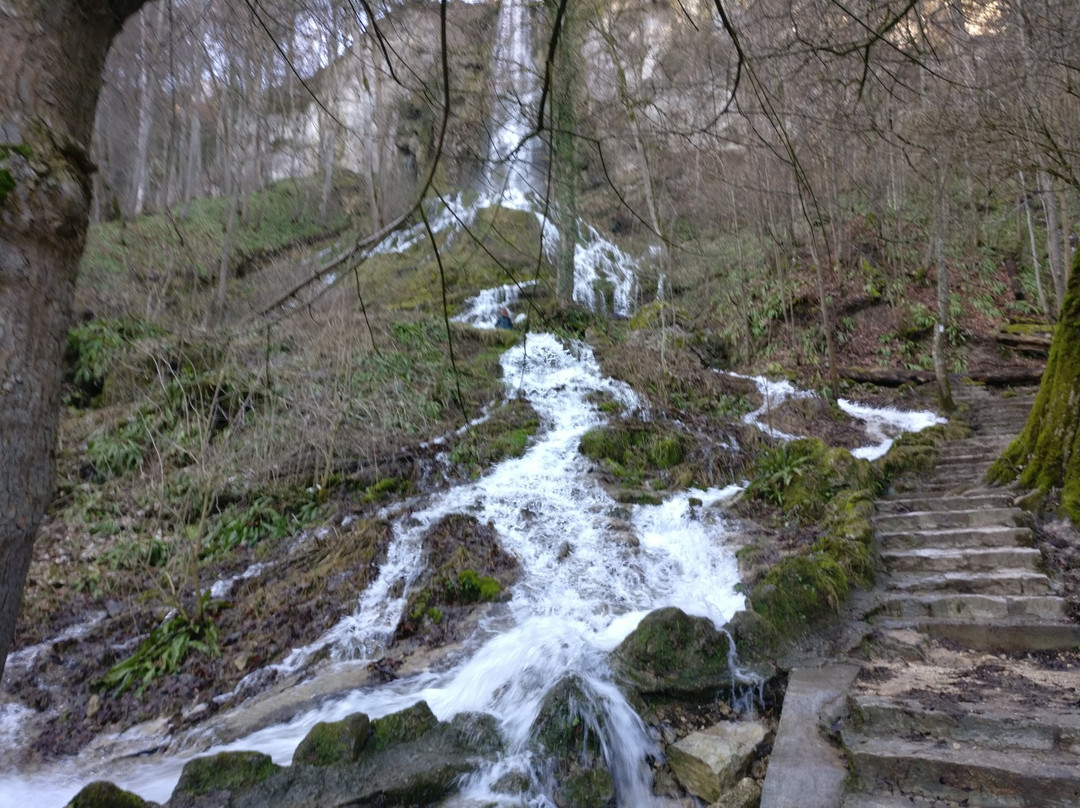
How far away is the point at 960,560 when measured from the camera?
5.39 m

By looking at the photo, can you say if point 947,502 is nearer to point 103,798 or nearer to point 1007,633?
point 1007,633

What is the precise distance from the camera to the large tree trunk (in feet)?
4.86

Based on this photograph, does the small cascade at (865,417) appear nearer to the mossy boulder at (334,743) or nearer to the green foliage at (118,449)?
the mossy boulder at (334,743)

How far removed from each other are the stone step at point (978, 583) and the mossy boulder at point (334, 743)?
4.34m

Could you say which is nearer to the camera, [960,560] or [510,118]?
[510,118]

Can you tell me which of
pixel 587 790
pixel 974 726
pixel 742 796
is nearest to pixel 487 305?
pixel 587 790

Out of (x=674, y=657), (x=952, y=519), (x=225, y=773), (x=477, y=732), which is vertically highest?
(x=952, y=519)

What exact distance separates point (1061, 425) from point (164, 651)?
27.3 feet

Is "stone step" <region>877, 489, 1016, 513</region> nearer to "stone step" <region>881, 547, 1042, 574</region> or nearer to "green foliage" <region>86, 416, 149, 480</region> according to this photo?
"stone step" <region>881, 547, 1042, 574</region>

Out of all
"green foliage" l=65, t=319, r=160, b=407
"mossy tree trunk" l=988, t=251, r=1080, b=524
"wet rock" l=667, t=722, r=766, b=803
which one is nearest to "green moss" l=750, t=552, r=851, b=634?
"wet rock" l=667, t=722, r=766, b=803

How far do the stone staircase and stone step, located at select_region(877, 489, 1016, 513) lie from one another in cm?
1

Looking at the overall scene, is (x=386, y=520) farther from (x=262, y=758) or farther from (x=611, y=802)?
(x=611, y=802)

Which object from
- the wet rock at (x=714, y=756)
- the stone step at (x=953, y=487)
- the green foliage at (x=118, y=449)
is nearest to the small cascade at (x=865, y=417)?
the stone step at (x=953, y=487)

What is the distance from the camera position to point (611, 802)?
13.3ft
